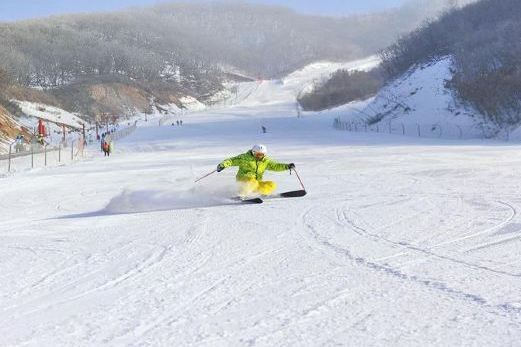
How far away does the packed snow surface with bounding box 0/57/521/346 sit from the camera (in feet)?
17.8

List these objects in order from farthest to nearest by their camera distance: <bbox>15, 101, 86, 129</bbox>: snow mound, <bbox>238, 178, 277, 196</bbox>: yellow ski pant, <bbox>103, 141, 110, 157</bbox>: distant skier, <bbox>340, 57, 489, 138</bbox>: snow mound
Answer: <bbox>15, 101, 86, 129</bbox>: snow mound, <bbox>340, 57, 489, 138</bbox>: snow mound, <bbox>103, 141, 110, 157</bbox>: distant skier, <bbox>238, 178, 277, 196</bbox>: yellow ski pant

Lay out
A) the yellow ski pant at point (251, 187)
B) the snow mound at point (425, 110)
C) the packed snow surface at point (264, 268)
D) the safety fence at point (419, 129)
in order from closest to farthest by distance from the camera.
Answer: the packed snow surface at point (264, 268) < the yellow ski pant at point (251, 187) < the safety fence at point (419, 129) < the snow mound at point (425, 110)

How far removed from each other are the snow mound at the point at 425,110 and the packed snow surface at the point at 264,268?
39.0m

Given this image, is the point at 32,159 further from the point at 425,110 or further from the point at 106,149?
the point at 425,110

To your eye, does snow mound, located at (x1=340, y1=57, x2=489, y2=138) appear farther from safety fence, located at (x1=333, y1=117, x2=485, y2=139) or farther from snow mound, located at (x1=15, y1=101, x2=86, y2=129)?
snow mound, located at (x1=15, y1=101, x2=86, y2=129)

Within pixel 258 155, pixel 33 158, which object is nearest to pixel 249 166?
pixel 258 155

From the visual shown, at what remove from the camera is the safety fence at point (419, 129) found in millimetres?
51469

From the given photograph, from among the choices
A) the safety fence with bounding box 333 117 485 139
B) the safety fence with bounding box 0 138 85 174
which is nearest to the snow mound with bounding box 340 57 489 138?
the safety fence with bounding box 333 117 485 139

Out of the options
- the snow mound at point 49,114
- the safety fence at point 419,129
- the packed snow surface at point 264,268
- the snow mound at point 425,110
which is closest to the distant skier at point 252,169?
the packed snow surface at point 264,268

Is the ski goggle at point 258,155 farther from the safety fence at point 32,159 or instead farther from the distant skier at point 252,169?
the safety fence at point 32,159

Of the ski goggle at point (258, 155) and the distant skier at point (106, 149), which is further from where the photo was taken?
the distant skier at point (106, 149)

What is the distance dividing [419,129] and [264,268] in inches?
1995

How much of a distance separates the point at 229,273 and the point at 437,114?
54550mm

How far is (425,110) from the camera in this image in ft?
202
